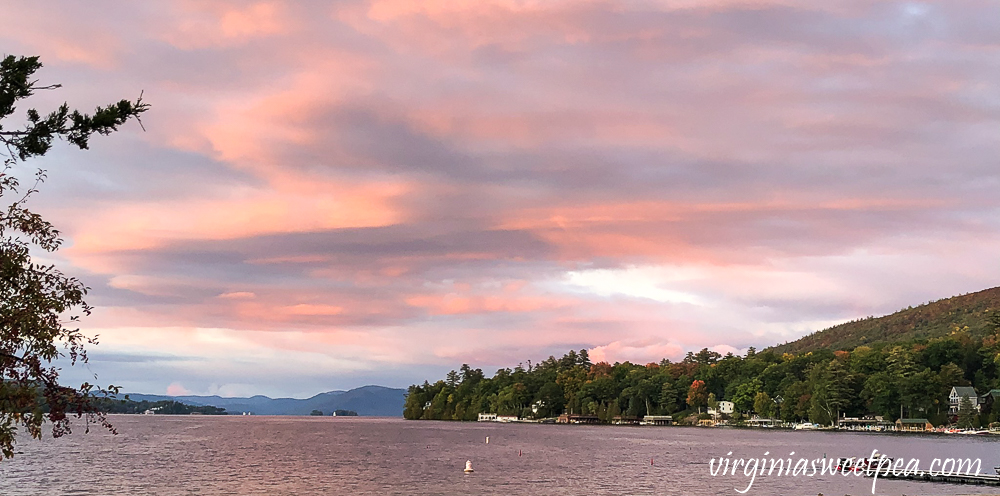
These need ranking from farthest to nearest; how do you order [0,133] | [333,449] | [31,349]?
1. [333,449]
2. [0,133]
3. [31,349]

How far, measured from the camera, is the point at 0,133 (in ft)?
64.9

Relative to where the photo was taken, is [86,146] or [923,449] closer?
[86,146]

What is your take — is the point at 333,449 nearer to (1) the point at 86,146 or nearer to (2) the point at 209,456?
(2) the point at 209,456

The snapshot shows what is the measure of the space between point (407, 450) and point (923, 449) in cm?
8785

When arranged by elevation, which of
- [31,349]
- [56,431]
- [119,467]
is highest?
[31,349]

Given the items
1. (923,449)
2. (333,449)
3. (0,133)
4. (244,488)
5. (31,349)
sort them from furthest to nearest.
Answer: (333,449), (923,449), (244,488), (0,133), (31,349)

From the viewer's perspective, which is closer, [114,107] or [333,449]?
[114,107]

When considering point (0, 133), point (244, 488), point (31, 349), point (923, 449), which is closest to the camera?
point (31, 349)

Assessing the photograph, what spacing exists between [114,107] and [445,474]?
8360 centimetres

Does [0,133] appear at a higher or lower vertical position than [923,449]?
higher

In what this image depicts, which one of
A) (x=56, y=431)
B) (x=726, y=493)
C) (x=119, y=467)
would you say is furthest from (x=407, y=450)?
(x=56, y=431)

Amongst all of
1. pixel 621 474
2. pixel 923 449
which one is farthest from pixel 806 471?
pixel 923 449

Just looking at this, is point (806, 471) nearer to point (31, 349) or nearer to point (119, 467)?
point (119, 467)

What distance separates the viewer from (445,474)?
9894cm
